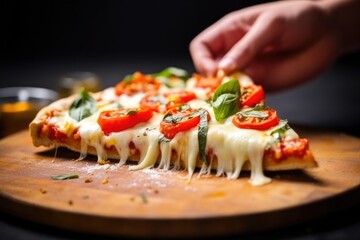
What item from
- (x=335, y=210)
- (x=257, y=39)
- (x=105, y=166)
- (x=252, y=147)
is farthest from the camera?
(x=257, y=39)

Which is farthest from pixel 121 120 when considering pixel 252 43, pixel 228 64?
pixel 252 43

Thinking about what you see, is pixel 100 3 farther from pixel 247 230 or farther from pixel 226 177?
pixel 247 230

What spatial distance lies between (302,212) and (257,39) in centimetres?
217

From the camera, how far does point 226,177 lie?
11.8ft

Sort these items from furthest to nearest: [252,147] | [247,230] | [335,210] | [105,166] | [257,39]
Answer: [257,39], [105,166], [252,147], [335,210], [247,230]

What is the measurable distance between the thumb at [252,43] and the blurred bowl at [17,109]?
1555 mm

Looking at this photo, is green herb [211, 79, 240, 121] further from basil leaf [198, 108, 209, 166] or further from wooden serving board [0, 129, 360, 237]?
wooden serving board [0, 129, 360, 237]

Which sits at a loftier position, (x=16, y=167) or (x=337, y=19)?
(x=337, y=19)

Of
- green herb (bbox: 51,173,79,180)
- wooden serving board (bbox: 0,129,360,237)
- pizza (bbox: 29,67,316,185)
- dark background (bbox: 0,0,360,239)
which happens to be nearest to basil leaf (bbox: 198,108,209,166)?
pizza (bbox: 29,67,316,185)

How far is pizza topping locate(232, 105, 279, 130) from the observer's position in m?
3.70

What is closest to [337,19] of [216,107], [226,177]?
[216,107]

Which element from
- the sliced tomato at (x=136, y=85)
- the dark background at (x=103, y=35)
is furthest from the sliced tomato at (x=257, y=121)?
the dark background at (x=103, y=35)

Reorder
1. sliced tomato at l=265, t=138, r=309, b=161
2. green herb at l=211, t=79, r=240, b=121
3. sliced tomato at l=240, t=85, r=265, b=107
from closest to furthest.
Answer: sliced tomato at l=265, t=138, r=309, b=161 → green herb at l=211, t=79, r=240, b=121 → sliced tomato at l=240, t=85, r=265, b=107

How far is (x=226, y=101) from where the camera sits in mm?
4004
